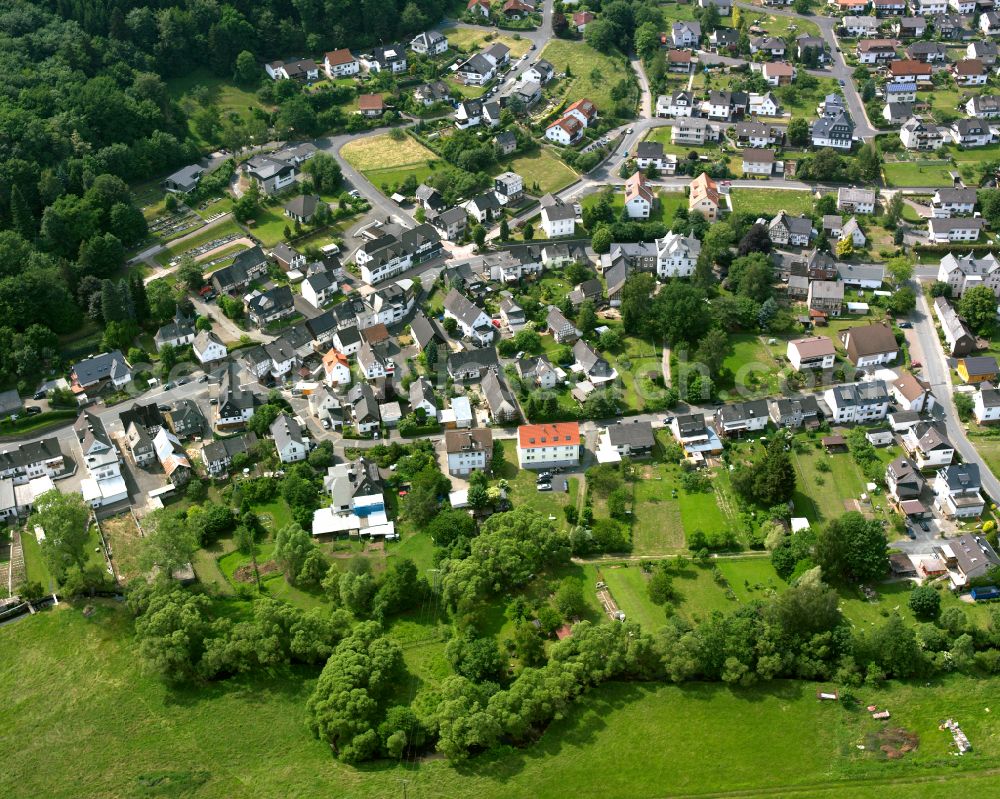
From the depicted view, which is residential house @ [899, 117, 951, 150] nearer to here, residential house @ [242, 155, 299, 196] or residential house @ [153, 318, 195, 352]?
residential house @ [242, 155, 299, 196]

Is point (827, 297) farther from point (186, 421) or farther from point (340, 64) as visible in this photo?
point (340, 64)

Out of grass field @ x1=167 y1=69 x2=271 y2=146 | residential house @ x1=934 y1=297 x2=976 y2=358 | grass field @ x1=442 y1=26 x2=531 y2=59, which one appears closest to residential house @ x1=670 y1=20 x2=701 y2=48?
grass field @ x1=442 y1=26 x2=531 y2=59

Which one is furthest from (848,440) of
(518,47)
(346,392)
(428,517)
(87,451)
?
(518,47)

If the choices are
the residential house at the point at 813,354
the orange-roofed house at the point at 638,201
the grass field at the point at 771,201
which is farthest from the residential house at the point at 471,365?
the grass field at the point at 771,201

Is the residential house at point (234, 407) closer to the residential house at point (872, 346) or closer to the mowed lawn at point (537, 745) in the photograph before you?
the mowed lawn at point (537, 745)

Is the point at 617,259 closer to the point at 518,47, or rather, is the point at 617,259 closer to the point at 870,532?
the point at 870,532
